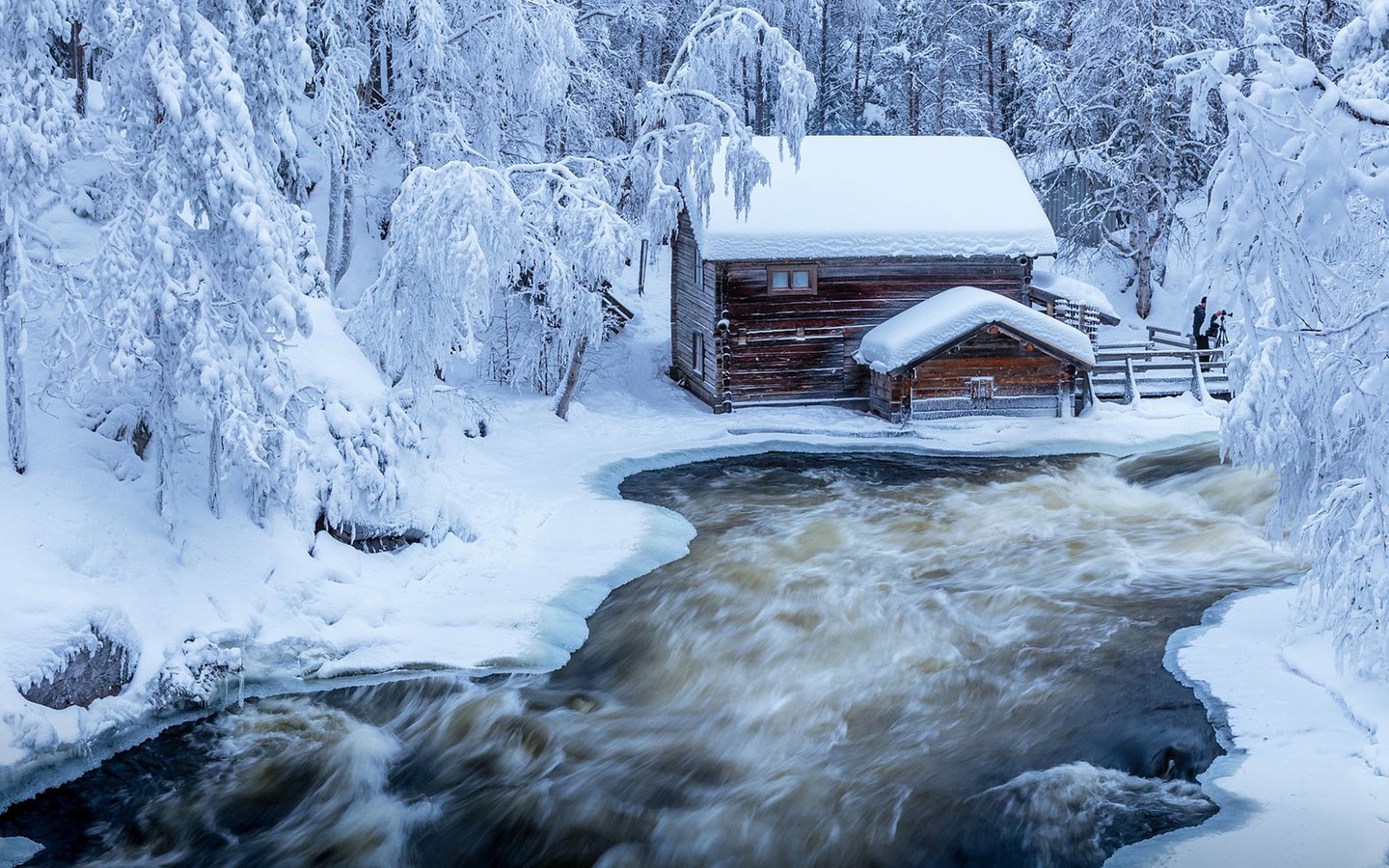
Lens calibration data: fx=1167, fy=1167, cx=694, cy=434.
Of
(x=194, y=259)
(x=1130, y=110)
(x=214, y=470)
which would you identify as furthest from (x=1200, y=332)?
(x=194, y=259)

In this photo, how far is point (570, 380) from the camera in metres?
20.9

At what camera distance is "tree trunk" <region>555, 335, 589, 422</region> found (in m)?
20.5

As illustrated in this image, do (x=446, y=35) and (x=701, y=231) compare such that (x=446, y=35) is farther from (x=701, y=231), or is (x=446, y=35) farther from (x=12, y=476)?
(x=12, y=476)

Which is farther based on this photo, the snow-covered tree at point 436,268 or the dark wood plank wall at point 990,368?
the dark wood plank wall at point 990,368

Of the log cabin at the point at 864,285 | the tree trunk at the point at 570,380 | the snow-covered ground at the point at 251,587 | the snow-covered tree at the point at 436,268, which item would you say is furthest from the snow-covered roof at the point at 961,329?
the snow-covered tree at the point at 436,268

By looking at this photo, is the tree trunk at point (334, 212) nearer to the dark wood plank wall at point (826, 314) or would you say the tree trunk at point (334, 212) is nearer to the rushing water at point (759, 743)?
the dark wood plank wall at point (826, 314)

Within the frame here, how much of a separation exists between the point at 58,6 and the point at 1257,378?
11.2 m

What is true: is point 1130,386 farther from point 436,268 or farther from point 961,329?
point 436,268

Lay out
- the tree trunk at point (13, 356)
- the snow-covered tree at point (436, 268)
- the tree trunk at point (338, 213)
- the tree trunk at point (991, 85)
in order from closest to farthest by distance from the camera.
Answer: the tree trunk at point (13, 356) → the snow-covered tree at point (436, 268) → the tree trunk at point (338, 213) → the tree trunk at point (991, 85)

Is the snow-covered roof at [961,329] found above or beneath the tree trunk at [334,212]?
beneath

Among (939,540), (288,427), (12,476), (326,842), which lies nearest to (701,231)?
(939,540)

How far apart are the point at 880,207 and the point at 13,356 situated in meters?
16.2

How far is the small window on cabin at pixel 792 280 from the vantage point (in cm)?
2252

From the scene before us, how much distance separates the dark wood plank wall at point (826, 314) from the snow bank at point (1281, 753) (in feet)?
40.3
